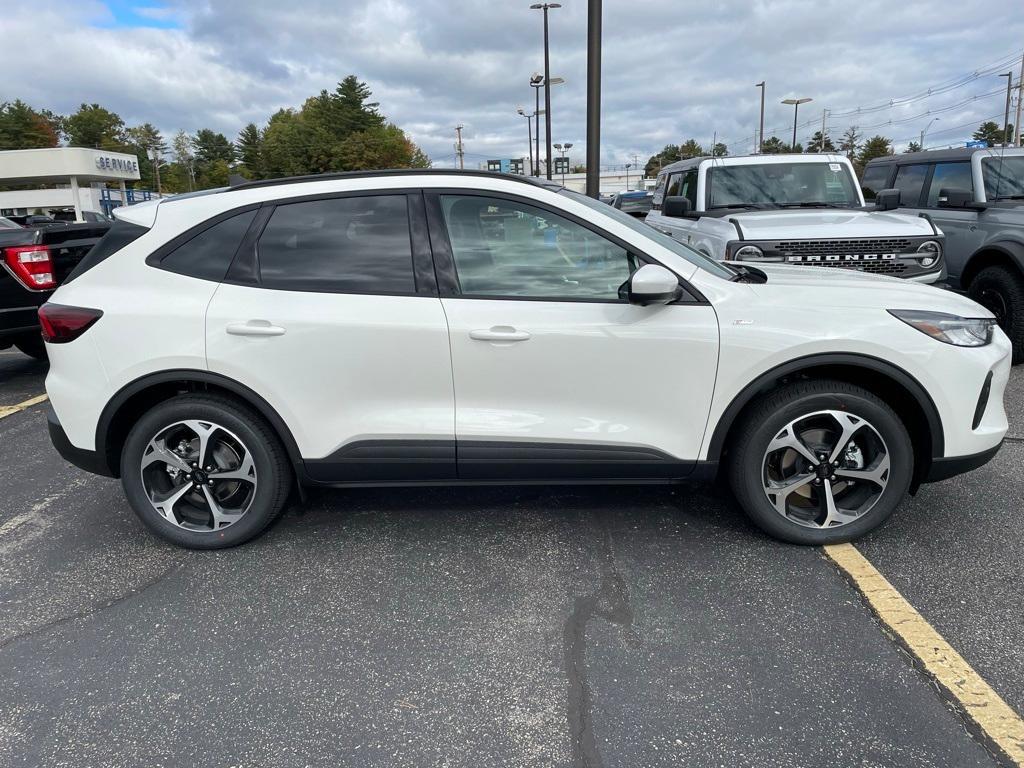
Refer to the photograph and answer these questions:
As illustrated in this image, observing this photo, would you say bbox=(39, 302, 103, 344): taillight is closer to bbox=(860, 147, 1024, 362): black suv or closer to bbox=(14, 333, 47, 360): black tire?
bbox=(14, 333, 47, 360): black tire

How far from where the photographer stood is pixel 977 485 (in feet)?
13.2

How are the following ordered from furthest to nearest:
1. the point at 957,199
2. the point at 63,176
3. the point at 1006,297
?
the point at 63,176
the point at 957,199
the point at 1006,297

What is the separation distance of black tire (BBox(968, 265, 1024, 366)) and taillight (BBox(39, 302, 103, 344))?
6.96 metres

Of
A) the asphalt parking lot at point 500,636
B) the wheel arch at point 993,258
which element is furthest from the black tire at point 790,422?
the wheel arch at point 993,258

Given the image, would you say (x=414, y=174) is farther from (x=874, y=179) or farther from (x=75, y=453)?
(x=874, y=179)

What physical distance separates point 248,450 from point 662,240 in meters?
2.15

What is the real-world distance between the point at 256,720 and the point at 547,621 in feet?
3.57

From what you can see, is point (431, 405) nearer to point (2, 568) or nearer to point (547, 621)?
point (547, 621)

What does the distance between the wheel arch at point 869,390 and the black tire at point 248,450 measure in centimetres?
198

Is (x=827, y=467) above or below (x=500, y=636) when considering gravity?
above

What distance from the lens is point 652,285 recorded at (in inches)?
117

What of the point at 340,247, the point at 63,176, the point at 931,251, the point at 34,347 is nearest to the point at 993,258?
the point at 931,251

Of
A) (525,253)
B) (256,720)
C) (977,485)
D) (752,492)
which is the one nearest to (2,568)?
(256,720)

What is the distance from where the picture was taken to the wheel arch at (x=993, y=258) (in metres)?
6.47
